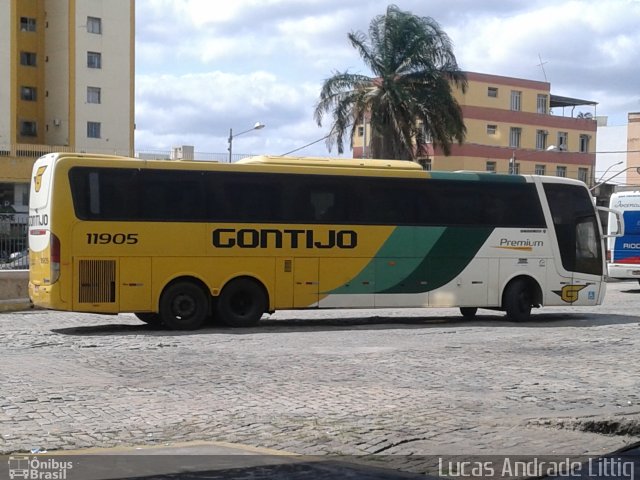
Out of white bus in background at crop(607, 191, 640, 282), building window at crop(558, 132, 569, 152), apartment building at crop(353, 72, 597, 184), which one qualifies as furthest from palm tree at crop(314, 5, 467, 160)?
building window at crop(558, 132, 569, 152)

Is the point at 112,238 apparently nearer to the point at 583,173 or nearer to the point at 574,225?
the point at 574,225

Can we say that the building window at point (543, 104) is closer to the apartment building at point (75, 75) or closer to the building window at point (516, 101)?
the building window at point (516, 101)

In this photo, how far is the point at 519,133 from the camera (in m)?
73.7

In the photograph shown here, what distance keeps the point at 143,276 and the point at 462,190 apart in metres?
6.97

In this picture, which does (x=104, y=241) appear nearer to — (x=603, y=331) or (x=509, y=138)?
(x=603, y=331)

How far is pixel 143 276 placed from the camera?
17641 millimetres

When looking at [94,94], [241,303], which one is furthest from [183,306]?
[94,94]

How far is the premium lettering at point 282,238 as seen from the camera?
59.8 ft

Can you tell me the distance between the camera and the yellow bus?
17328 millimetres

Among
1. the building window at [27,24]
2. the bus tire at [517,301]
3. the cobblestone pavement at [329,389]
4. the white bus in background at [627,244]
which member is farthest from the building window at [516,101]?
the cobblestone pavement at [329,389]

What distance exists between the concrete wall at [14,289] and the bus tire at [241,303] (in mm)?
6963

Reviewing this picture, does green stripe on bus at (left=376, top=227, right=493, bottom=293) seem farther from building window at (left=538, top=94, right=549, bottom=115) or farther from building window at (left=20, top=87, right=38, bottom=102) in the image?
building window at (left=538, top=94, right=549, bottom=115)

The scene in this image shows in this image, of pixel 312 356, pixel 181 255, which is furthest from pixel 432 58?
pixel 312 356

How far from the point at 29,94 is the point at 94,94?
4294 millimetres
